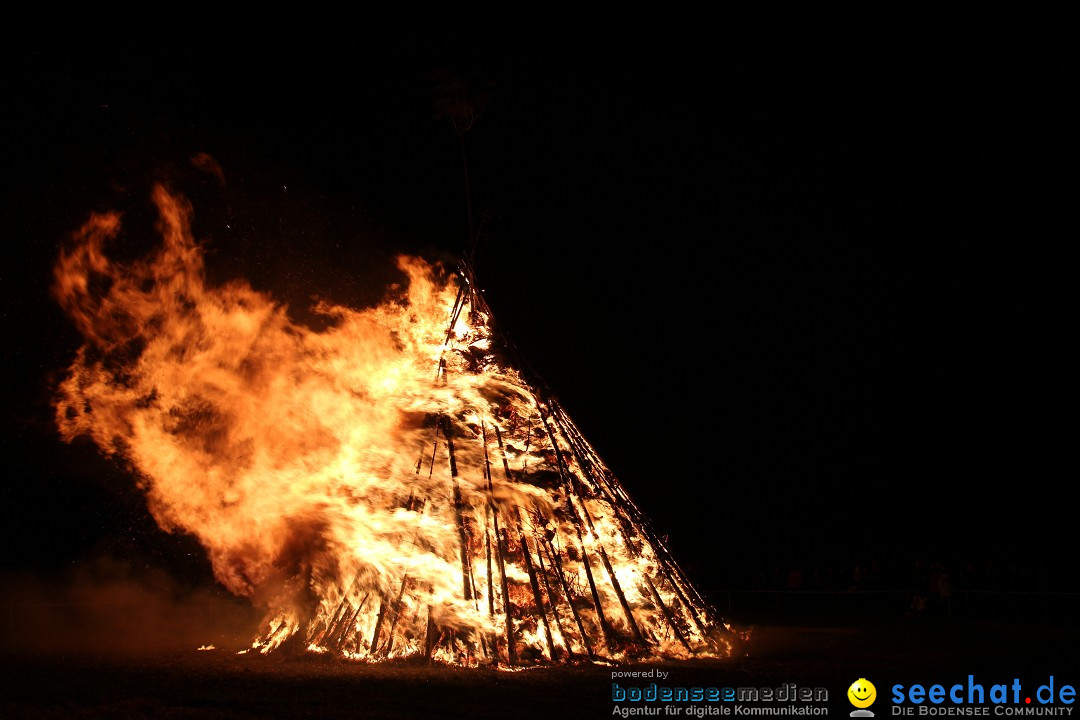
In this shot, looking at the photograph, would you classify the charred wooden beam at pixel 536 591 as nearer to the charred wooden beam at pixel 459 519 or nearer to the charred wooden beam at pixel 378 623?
the charred wooden beam at pixel 459 519

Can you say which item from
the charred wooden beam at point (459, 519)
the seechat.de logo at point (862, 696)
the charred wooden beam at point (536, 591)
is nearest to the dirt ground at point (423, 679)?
the seechat.de logo at point (862, 696)

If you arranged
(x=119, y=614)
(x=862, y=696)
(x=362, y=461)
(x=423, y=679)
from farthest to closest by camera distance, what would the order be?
(x=119, y=614) → (x=362, y=461) → (x=423, y=679) → (x=862, y=696)

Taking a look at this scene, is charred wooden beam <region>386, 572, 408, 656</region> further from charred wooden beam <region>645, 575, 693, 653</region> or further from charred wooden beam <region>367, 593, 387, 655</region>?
charred wooden beam <region>645, 575, 693, 653</region>

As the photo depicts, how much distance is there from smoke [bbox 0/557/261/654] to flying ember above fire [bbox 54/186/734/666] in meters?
1.93

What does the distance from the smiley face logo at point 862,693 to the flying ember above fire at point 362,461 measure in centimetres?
223

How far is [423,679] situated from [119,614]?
828 centimetres

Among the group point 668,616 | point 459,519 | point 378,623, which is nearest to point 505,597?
point 459,519

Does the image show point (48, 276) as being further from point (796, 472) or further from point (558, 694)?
point (796, 472)

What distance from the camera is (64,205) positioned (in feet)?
28.3

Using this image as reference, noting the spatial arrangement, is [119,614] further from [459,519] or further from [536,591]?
[536,591]

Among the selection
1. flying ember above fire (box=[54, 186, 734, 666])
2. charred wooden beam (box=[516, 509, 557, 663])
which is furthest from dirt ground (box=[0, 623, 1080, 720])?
flying ember above fire (box=[54, 186, 734, 666])

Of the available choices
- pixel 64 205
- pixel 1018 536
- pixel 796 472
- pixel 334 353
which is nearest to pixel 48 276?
pixel 64 205

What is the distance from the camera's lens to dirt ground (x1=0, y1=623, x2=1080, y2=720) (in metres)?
5.41

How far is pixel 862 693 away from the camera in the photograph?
566 centimetres
